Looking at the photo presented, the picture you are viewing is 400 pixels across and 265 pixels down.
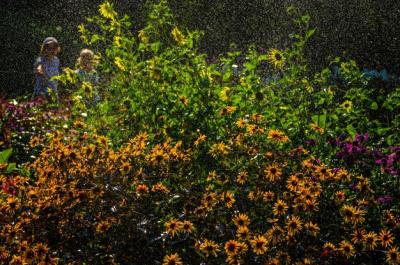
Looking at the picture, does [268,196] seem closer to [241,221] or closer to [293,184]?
[293,184]

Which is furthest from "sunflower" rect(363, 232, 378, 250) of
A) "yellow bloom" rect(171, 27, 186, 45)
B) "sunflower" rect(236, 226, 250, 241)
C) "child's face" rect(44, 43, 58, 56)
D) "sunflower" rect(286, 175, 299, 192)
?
"child's face" rect(44, 43, 58, 56)

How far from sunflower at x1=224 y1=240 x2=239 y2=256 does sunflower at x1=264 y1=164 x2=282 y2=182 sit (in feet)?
1.67

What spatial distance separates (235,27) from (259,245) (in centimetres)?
1218

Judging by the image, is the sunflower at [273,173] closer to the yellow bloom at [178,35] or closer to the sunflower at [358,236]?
the sunflower at [358,236]

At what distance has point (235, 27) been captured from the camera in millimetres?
14273

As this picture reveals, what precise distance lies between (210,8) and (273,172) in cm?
1176

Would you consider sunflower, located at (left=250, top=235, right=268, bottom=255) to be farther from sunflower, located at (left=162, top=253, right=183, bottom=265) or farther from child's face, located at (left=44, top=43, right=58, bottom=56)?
child's face, located at (left=44, top=43, right=58, bottom=56)

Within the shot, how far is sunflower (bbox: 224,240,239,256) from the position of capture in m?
2.42

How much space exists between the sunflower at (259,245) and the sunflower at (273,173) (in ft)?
1.51

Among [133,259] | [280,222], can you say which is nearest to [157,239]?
[133,259]

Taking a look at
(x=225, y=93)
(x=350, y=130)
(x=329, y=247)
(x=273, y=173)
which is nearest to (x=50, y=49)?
(x=225, y=93)

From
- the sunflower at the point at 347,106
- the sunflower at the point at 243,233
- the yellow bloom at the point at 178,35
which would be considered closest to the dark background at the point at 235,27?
the sunflower at the point at 347,106

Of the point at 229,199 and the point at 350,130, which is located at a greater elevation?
the point at 350,130

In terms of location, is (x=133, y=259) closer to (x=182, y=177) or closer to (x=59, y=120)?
(x=182, y=177)
